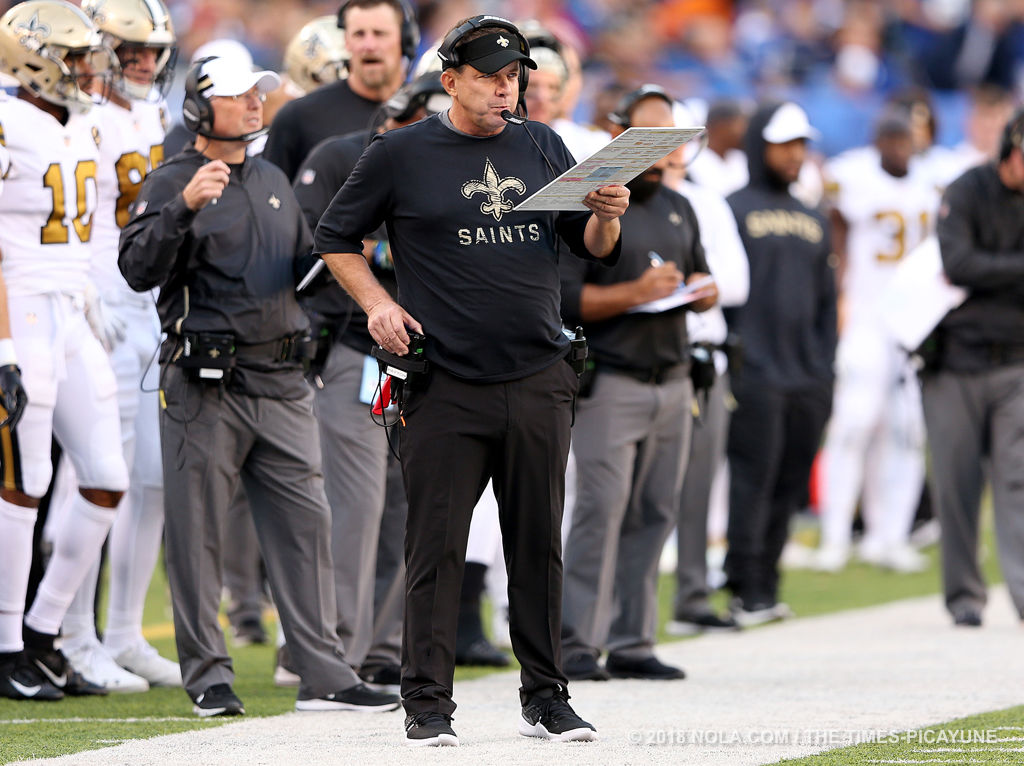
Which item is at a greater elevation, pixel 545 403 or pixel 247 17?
pixel 247 17

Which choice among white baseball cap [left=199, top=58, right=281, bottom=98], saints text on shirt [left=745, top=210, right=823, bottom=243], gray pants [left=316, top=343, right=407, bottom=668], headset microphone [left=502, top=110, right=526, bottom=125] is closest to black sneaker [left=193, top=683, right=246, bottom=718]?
gray pants [left=316, top=343, right=407, bottom=668]

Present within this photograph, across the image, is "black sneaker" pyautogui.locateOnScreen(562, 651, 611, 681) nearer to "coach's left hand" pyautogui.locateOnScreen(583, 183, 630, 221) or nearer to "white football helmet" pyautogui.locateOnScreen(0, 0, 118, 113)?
"coach's left hand" pyautogui.locateOnScreen(583, 183, 630, 221)

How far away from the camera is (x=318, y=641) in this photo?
6234mm

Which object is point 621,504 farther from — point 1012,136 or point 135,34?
point 1012,136

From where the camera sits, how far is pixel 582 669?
702 centimetres

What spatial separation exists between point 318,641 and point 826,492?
5698 mm

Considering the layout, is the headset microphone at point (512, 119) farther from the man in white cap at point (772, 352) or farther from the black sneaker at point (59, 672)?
the man in white cap at point (772, 352)

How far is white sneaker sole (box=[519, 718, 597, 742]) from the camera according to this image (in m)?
5.34

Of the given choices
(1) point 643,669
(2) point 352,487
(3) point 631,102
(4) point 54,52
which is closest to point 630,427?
(1) point 643,669

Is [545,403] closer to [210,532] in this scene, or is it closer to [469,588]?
[210,532]

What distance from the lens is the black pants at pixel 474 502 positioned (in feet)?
17.5

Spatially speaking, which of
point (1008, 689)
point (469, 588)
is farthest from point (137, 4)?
point (1008, 689)

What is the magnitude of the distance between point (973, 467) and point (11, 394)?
15.4 ft

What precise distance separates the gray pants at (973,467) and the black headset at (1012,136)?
99cm
